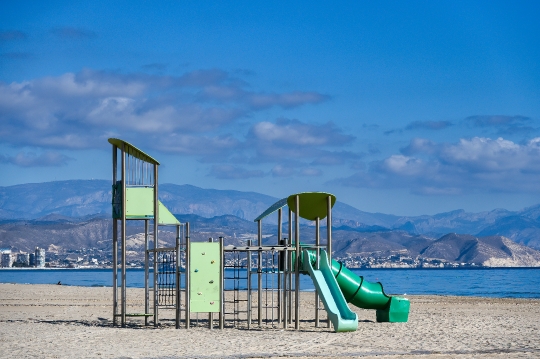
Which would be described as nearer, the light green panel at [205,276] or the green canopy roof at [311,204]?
the light green panel at [205,276]

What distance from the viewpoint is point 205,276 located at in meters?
19.9

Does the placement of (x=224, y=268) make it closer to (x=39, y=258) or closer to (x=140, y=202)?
(x=140, y=202)

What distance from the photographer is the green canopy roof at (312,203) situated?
21.0 meters

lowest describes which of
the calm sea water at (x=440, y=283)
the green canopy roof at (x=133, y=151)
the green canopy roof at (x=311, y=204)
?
the calm sea water at (x=440, y=283)

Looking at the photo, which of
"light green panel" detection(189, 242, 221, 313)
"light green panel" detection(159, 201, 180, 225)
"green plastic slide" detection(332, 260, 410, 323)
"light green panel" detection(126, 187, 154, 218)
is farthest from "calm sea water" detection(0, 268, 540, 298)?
"light green panel" detection(189, 242, 221, 313)

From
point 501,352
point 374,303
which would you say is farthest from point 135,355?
point 374,303

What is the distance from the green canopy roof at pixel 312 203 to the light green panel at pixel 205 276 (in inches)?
102

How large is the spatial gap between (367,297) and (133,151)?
731 cm

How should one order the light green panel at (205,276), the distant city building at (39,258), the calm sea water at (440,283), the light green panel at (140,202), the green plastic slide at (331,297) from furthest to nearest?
the distant city building at (39,258) → the calm sea water at (440,283) → the light green panel at (140,202) → the light green panel at (205,276) → the green plastic slide at (331,297)

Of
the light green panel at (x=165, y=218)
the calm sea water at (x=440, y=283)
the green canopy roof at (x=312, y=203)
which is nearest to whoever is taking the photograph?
the green canopy roof at (x=312, y=203)

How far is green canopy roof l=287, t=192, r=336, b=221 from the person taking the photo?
21.0m

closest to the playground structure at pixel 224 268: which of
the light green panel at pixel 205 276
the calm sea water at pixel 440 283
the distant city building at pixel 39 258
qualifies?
the light green panel at pixel 205 276

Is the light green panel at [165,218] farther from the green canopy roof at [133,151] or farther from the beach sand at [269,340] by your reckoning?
the beach sand at [269,340]

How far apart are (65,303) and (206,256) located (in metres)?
15.6
